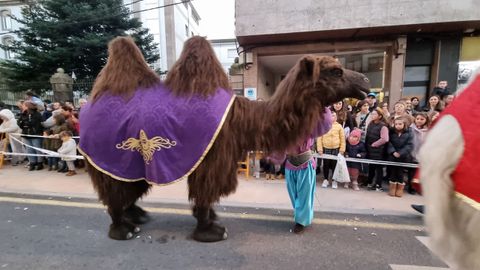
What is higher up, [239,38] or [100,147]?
[239,38]

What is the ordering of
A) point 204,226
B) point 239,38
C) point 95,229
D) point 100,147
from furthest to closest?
point 239,38 < point 95,229 < point 204,226 < point 100,147

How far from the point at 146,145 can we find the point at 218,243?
1.34 meters

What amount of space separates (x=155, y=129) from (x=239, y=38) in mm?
8440

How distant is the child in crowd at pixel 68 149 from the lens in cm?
625

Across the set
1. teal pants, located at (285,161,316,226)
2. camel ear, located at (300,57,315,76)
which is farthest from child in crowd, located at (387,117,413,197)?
camel ear, located at (300,57,315,76)

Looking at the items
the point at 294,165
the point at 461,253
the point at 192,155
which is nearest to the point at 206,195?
the point at 192,155

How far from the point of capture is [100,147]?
2.87 meters

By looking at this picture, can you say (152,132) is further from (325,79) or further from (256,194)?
(256,194)

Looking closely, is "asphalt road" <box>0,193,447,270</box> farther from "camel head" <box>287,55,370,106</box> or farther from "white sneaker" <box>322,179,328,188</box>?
"camel head" <box>287,55,370,106</box>

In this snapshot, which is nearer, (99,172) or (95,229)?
(99,172)

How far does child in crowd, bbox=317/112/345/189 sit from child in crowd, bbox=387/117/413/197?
849mm

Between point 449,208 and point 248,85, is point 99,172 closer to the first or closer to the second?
Answer: point 449,208

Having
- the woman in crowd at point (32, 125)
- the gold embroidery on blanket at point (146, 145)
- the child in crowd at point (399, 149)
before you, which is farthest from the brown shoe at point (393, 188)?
the woman in crowd at point (32, 125)

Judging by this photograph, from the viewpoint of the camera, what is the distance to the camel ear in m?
2.44
